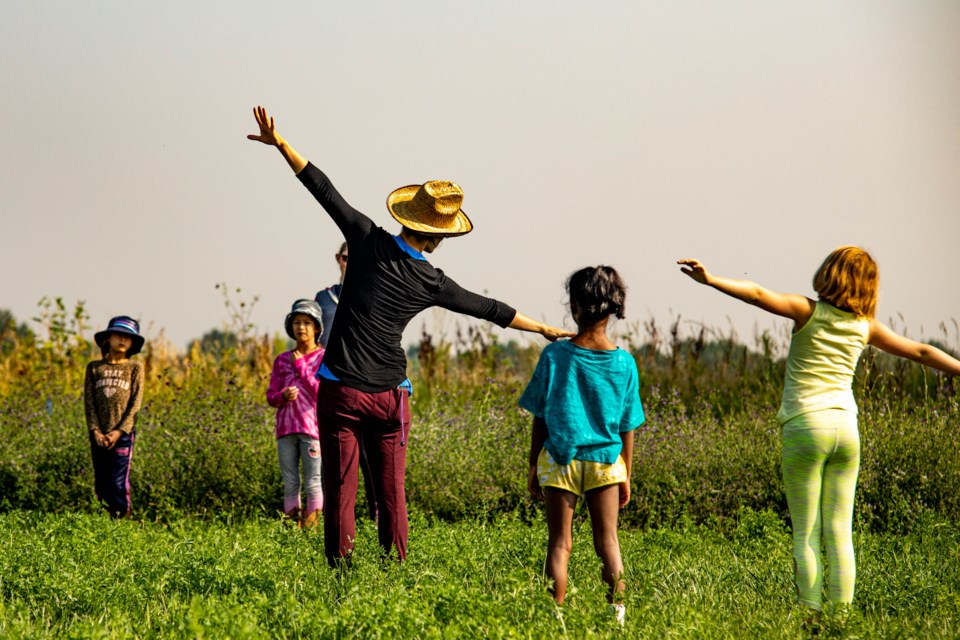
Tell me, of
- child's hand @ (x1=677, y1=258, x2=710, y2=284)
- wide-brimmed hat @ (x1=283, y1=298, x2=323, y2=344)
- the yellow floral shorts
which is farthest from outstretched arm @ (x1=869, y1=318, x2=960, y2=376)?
wide-brimmed hat @ (x1=283, y1=298, x2=323, y2=344)

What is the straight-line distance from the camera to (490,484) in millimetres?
7949

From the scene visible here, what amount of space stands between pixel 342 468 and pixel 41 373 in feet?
29.9

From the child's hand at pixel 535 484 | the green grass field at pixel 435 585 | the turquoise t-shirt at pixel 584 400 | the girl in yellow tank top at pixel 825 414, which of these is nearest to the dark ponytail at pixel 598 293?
the turquoise t-shirt at pixel 584 400

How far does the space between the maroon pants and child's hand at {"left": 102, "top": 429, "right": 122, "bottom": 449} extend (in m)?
3.19

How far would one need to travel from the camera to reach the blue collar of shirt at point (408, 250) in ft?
17.4

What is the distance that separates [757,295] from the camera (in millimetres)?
4547

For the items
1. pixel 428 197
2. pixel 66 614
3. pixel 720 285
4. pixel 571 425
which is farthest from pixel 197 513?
pixel 720 285

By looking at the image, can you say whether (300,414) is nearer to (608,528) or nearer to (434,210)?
(434,210)

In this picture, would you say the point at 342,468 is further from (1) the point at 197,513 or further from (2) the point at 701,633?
(1) the point at 197,513

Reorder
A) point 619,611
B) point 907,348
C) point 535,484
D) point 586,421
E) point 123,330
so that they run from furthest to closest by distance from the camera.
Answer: point 123,330 < point 907,348 < point 535,484 < point 586,421 < point 619,611

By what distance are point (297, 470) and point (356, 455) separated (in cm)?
244

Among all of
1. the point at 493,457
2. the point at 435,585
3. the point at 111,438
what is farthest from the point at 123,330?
the point at 435,585

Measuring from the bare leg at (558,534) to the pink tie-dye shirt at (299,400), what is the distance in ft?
10.4

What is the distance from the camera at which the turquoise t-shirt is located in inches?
178
